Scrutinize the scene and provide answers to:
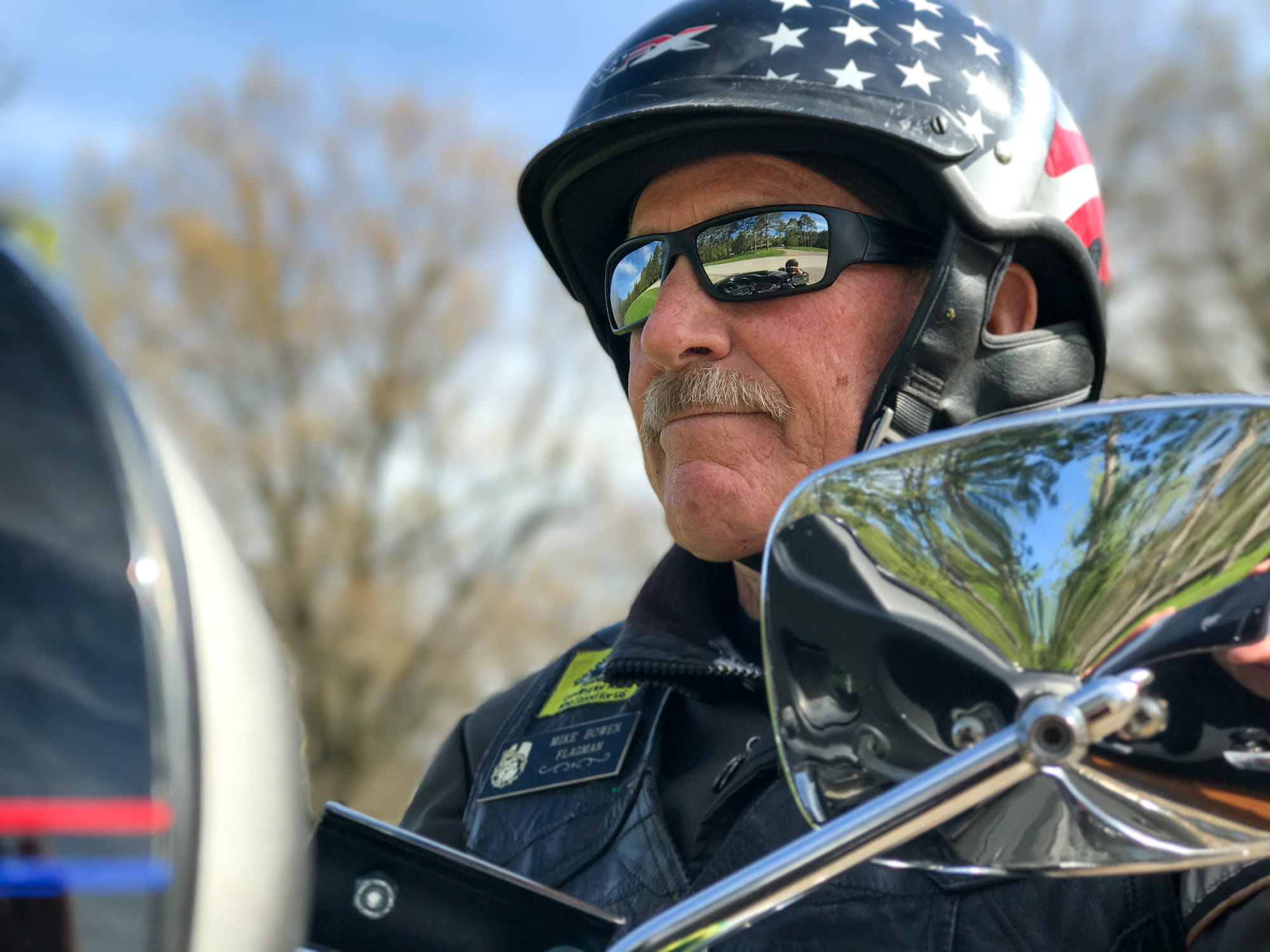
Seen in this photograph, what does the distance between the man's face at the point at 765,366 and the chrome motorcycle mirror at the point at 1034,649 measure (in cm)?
127

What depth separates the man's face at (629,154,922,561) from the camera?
224 cm

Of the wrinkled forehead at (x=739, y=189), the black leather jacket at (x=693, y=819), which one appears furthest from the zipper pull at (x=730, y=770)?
the wrinkled forehead at (x=739, y=189)

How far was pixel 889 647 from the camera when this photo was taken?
3.04 ft

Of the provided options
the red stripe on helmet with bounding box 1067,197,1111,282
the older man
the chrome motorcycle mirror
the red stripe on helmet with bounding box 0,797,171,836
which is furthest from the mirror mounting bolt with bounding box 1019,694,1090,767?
the red stripe on helmet with bounding box 1067,197,1111,282

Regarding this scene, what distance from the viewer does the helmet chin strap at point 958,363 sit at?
225cm

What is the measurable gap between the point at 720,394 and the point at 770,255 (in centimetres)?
26

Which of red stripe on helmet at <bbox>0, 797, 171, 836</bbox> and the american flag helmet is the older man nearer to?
the american flag helmet

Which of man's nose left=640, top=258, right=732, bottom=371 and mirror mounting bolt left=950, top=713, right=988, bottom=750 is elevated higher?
man's nose left=640, top=258, right=732, bottom=371

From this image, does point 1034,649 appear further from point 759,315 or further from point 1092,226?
point 1092,226

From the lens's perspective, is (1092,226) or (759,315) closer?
(759,315)

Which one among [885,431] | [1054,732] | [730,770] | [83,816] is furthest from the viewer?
[885,431]

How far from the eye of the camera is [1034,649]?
893 mm

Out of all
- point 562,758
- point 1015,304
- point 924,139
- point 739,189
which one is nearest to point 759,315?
point 739,189

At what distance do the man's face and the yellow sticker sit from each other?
382 millimetres
